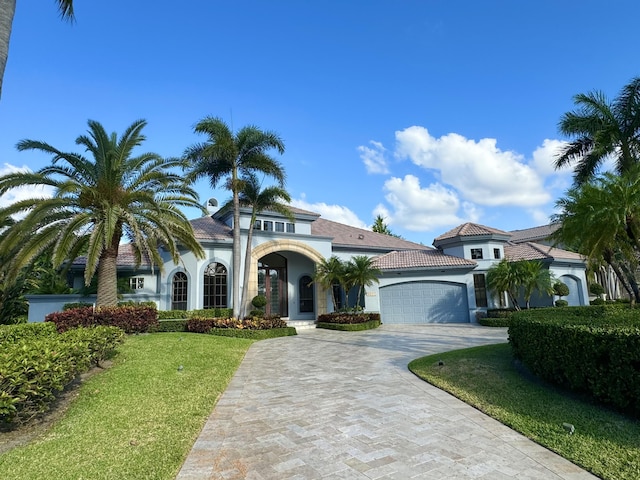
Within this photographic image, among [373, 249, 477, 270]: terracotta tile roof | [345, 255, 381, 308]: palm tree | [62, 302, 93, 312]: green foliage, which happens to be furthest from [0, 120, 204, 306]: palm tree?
[373, 249, 477, 270]: terracotta tile roof

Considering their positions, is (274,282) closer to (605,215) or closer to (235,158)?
(235,158)

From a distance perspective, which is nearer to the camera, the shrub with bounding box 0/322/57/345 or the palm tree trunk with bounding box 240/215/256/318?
the shrub with bounding box 0/322/57/345

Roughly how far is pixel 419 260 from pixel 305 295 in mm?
7694

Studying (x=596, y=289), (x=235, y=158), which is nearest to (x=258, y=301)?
(x=235, y=158)

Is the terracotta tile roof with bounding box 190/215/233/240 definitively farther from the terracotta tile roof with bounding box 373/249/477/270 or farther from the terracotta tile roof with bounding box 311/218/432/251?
the terracotta tile roof with bounding box 373/249/477/270

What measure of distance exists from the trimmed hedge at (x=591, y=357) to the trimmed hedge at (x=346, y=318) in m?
12.9

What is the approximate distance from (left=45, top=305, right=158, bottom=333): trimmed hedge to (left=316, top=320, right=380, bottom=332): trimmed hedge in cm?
904

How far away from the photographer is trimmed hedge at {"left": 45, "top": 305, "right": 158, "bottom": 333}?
12811mm

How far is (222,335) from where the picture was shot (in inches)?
626

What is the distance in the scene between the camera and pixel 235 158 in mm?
18297

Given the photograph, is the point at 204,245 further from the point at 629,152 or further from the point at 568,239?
the point at 629,152

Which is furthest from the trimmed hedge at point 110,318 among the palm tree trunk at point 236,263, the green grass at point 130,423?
the green grass at point 130,423

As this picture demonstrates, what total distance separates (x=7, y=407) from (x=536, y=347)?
8714 millimetres

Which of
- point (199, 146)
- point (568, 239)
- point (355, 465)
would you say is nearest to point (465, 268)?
point (568, 239)
